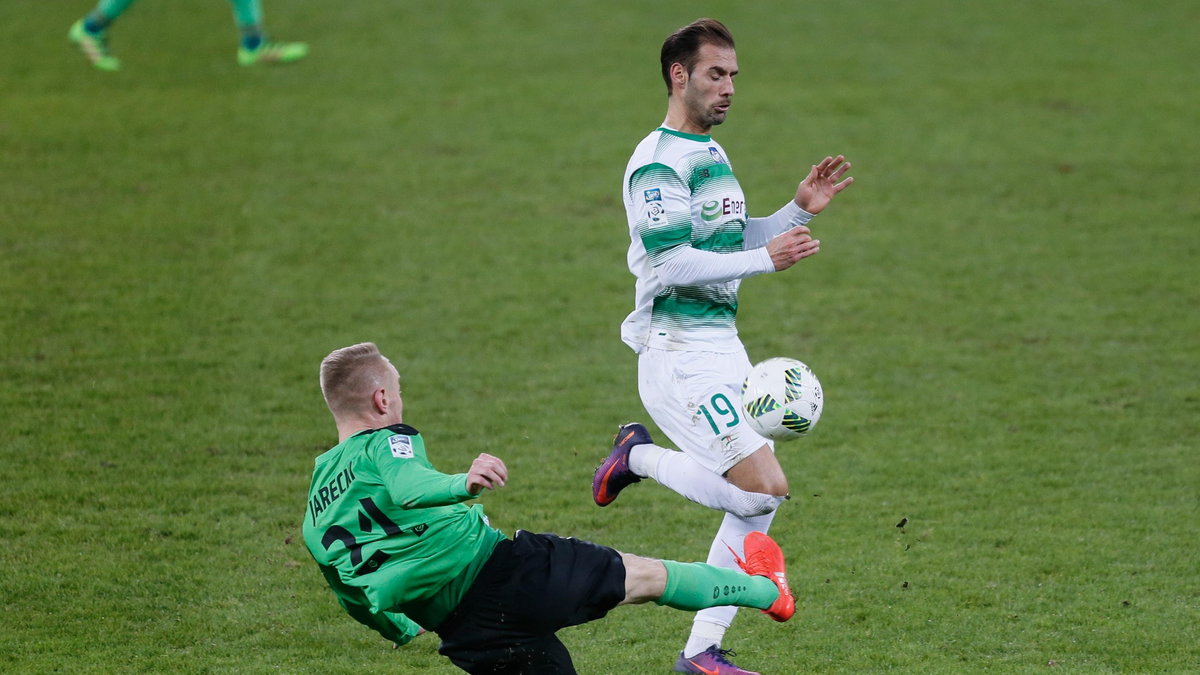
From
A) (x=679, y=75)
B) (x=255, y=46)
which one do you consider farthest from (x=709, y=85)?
(x=255, y=46)

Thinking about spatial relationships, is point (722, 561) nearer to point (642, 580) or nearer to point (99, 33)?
A: point (642, 580)

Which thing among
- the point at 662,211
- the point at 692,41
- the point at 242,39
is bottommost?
the point at 662,211

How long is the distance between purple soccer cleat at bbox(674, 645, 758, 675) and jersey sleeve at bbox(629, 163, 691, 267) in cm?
184

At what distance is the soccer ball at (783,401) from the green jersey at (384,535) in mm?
1527

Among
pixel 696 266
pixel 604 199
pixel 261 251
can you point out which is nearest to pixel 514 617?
pixel 696 266

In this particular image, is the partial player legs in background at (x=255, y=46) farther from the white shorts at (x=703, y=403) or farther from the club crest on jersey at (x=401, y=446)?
the club crest on jersey at (x=401, y=446)

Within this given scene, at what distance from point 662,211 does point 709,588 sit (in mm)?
1689

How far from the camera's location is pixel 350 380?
5.08 m

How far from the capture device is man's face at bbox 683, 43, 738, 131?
6.13m

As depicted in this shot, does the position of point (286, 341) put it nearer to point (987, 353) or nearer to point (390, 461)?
point (987, 353)

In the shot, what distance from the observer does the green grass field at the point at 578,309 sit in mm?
7188

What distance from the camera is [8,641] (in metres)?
6.63

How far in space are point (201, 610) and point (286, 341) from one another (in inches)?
199

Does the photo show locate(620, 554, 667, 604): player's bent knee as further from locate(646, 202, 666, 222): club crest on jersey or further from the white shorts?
locate(646, 202, 666, 222): club crest on jersey
